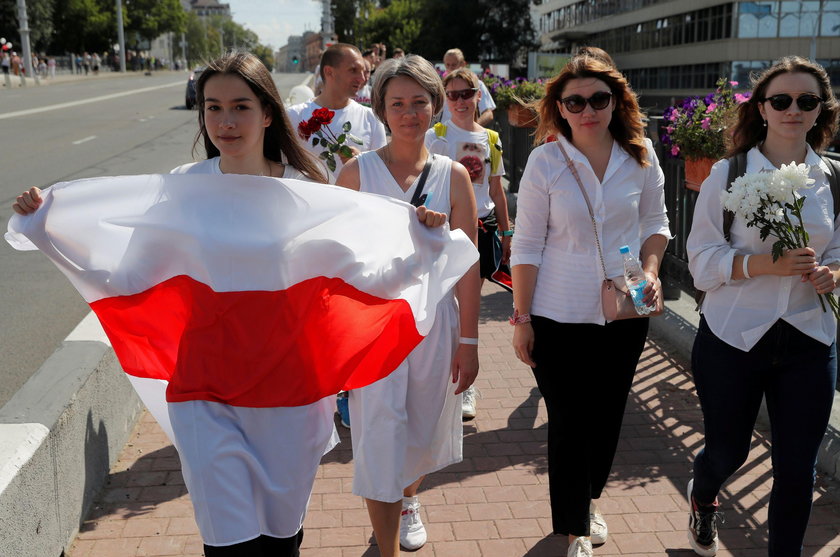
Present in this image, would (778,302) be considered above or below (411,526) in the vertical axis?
above

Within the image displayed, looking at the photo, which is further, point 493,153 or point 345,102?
point 493,153

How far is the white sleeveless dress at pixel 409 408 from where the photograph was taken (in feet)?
11.6

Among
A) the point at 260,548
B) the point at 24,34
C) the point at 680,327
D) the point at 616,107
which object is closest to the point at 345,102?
the point at 616,107

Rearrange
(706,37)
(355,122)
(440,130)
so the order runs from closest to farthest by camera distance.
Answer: (355,122)
(440,130)
(706,37)

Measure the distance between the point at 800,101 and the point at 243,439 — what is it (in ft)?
7.79

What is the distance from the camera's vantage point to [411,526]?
4.07 metres

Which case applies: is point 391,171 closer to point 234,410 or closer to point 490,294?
point 234,410

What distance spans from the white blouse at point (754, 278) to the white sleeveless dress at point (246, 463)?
64.9 inches

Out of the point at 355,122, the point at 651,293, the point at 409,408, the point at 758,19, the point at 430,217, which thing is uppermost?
the point at 758,19

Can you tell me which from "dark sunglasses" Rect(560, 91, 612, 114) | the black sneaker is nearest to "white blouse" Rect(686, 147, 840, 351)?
"dark sunglasses" Rect(560, 91, 612, 114)

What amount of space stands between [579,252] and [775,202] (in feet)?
2.62

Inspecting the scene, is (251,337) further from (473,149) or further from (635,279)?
(473,149)

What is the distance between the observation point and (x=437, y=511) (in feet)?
14.5

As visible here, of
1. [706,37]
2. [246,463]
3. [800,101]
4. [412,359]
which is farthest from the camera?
[706,37]
